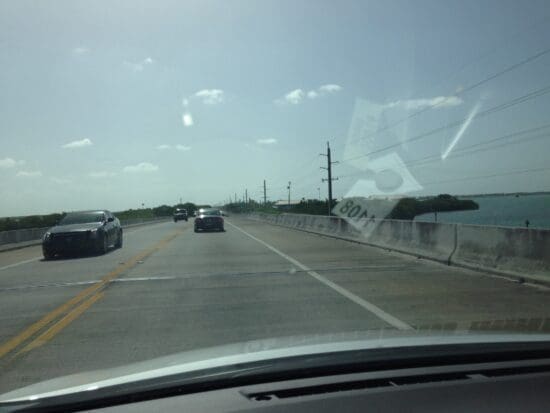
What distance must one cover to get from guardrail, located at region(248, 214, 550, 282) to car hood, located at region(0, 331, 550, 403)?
797cm

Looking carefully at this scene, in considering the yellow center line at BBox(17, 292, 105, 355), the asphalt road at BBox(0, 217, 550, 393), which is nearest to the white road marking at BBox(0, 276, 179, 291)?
the asphalt road at BBox(0, 217, 550, 393)

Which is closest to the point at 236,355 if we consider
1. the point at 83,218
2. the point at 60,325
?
the point at 60,325

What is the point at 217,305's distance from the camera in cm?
964

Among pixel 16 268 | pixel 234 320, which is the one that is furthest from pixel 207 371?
pixel 16 268

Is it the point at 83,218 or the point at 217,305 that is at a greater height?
the point at 83,218

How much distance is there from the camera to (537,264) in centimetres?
1139

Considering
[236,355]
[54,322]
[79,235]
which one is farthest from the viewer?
[79,235]

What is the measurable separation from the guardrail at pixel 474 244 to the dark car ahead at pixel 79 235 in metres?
9.58

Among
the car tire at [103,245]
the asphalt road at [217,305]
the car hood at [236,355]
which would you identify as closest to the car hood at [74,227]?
the car tire at [103,245]

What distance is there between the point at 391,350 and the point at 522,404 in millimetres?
813

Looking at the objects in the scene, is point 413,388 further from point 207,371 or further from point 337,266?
point 337,266

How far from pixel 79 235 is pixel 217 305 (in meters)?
12.3

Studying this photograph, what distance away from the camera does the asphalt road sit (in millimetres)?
6770

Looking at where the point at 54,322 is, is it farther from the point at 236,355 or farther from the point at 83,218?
the point at 83,218
